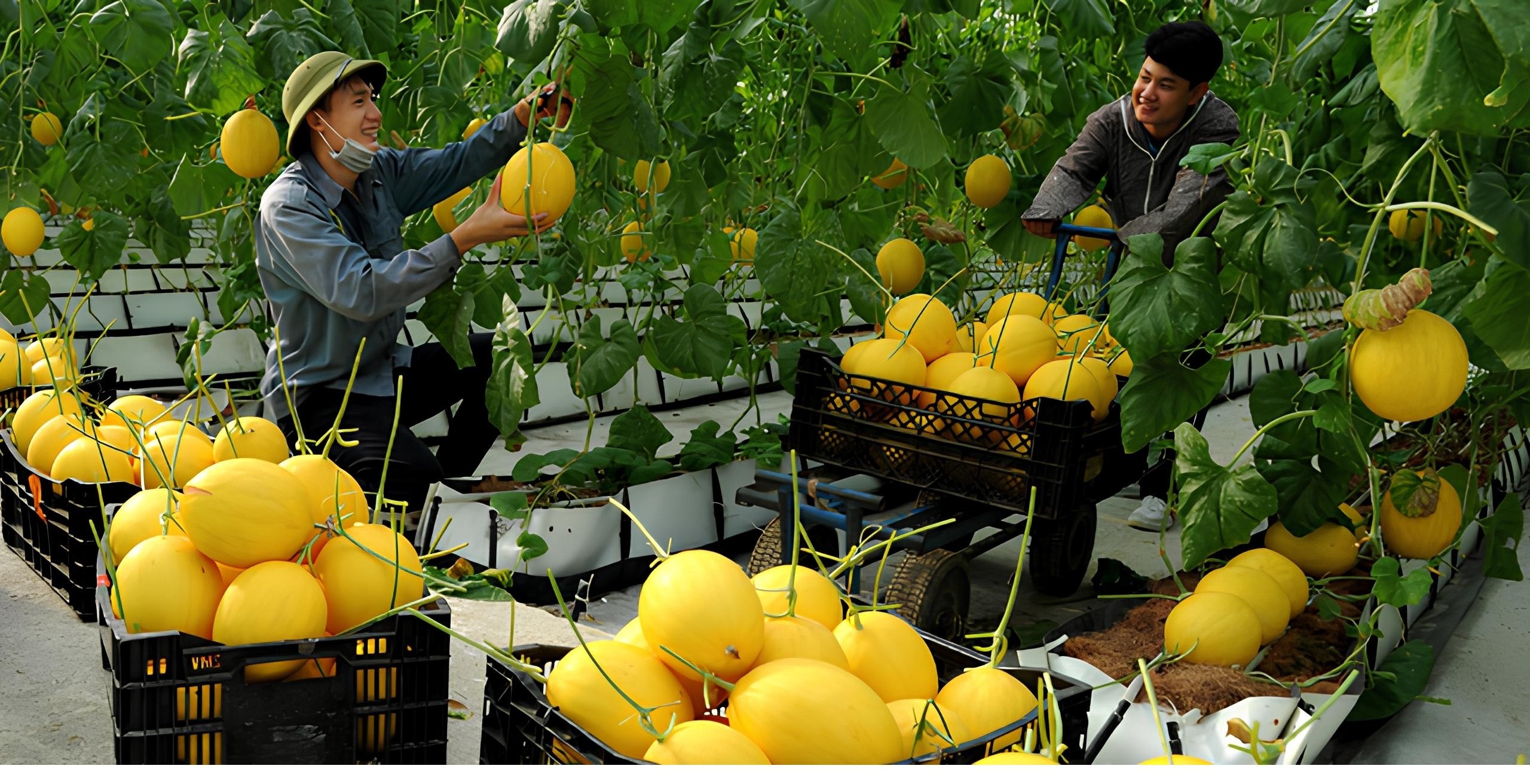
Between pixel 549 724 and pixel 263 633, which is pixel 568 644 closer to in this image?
pixel 263 633

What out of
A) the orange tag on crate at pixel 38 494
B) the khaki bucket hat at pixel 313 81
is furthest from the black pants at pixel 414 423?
the khaki bucket hat at pixel 313 81

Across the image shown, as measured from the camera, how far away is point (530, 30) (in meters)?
1.80

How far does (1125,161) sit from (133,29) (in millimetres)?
2249

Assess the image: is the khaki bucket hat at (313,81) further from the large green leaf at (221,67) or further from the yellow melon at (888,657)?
the yellow melon at (888,657)

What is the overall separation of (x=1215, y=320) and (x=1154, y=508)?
1782mm

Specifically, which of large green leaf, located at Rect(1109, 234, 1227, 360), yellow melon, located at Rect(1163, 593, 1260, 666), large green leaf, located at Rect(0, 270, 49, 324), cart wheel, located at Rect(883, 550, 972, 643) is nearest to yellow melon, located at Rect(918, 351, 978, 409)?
cart wheel, located at Rect(883, 550, 972, 643)

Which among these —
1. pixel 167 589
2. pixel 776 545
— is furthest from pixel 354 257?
pixel 167 589

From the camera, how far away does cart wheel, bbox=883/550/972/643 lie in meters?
2.47

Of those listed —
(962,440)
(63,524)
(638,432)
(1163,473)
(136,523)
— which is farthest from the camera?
(1163,473)

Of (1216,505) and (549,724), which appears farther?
(1216,505)

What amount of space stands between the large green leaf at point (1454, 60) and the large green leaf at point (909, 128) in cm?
120

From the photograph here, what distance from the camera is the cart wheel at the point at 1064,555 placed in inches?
116

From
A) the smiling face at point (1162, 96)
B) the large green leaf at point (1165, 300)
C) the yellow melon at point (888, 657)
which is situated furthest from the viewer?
the smiling face at point (1162, 96)

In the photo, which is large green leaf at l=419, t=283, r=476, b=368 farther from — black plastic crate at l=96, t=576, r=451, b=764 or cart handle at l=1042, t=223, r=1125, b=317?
cart handle at l=1042, t=223, r=1125, b=317
